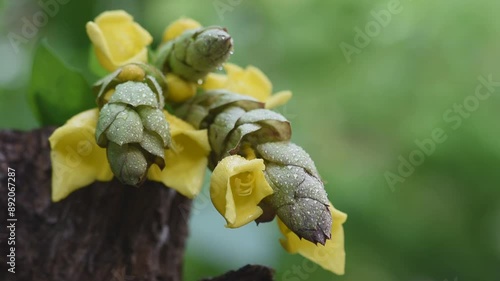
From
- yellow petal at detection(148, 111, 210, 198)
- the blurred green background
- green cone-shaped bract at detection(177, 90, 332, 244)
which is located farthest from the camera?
the blurred green background

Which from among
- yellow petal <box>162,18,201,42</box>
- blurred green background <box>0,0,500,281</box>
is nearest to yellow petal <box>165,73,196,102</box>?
yellow petal <box>162,18,201,42</box>

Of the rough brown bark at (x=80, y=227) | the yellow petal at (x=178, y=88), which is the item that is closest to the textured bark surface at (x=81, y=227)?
the rough brown bark at (x=80, y=227)

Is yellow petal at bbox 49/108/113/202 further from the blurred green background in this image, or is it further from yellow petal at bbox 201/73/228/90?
the blurred green background

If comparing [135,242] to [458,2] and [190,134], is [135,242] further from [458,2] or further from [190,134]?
[458,2]

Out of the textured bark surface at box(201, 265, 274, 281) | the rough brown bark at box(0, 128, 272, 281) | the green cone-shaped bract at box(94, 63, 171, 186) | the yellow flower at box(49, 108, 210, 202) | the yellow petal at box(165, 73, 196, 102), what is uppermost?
the green cone-shaped bract at box(94, 63, 171, 186)

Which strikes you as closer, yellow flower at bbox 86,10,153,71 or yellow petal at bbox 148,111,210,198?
yellow petal at bbox 148,111,210,198

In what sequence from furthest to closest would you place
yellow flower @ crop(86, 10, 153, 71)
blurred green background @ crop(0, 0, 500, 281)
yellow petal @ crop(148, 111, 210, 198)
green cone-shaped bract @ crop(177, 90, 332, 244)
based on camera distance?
blurred green background @ crop(0, 0, 500, 281)
yellow flower @ crop(86, 10, 153, 71)
yellow petal @ crop(148, 111, 210, 198)
green cone-shaped bract @ crop(177, 90, 332, 244)

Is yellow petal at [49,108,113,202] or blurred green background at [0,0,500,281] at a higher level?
yellow petal at [49,108,113,202]
